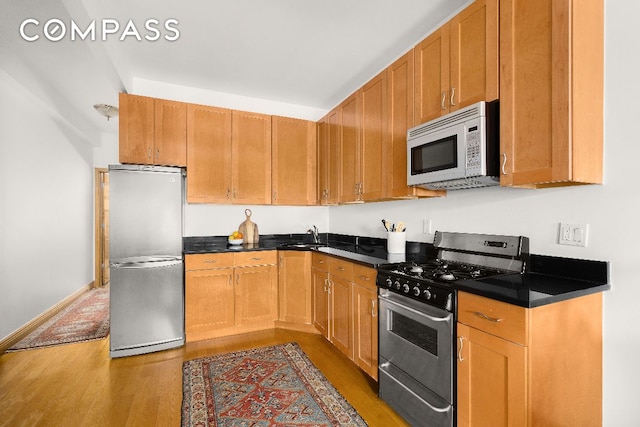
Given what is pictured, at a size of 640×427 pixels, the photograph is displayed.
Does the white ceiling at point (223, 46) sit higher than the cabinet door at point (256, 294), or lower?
higher

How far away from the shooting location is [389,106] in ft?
8.39

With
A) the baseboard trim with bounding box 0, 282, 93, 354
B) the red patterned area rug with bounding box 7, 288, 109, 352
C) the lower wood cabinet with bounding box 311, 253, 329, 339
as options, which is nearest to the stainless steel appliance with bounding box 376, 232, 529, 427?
the lower wood cabinet with bounding box 311, 253, 329, 339

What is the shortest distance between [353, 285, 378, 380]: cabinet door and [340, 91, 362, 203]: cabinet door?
101cm

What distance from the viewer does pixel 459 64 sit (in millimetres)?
1939

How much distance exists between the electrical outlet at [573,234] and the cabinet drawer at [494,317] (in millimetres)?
659

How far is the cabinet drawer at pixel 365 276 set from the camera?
2.29m

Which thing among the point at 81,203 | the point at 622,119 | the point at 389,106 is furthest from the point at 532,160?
the point at 81,203

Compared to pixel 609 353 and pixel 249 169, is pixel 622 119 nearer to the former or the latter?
pixel 609 353

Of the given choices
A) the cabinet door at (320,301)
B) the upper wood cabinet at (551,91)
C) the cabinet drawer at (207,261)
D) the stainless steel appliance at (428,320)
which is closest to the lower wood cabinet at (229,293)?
the cabinet drawer at (207,261)

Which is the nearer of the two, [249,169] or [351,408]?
[351,408]

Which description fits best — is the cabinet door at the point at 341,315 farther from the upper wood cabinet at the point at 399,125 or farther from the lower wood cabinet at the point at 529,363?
the lower wood cabinet at the point at 529,363

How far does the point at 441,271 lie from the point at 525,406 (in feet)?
2.69

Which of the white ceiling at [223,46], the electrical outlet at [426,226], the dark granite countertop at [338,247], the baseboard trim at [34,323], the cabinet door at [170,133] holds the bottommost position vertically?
the baseboard trim at [34,323]

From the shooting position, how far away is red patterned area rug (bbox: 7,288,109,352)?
10.4ft
